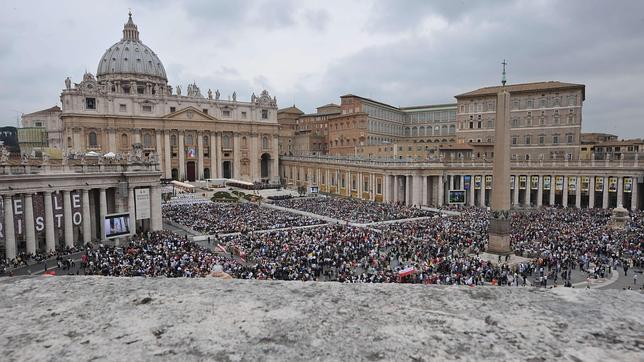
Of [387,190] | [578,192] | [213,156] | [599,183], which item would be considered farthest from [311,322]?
[213,156]

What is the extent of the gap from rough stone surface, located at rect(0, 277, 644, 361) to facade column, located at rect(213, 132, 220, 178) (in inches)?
3549

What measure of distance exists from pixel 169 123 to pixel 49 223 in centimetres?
6122

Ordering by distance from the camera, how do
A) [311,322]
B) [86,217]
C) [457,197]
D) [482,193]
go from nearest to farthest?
1. [311,322]
2. [86,217]
3. [457,197]
4. [482,193]

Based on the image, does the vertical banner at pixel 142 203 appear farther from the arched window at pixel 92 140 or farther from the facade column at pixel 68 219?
the arched window at pixel 92 140

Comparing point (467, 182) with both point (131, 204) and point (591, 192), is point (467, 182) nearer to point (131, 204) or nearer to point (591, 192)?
point (591, 192)

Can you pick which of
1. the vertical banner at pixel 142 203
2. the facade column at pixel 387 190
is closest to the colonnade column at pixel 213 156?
the facade column at pixel 387 190

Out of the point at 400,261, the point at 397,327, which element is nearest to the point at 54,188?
the point at 400,261

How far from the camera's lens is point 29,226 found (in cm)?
2811

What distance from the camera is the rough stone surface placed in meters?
3.57

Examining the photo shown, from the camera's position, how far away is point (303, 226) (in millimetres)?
39594

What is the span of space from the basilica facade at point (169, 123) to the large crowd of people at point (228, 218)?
1476 inches

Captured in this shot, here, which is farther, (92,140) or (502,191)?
(92,140)

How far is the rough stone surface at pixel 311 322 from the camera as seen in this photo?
3.57m

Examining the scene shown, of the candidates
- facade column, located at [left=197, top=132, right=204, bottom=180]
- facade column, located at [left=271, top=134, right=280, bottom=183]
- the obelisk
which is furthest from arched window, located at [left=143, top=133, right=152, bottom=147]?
the obelisk
